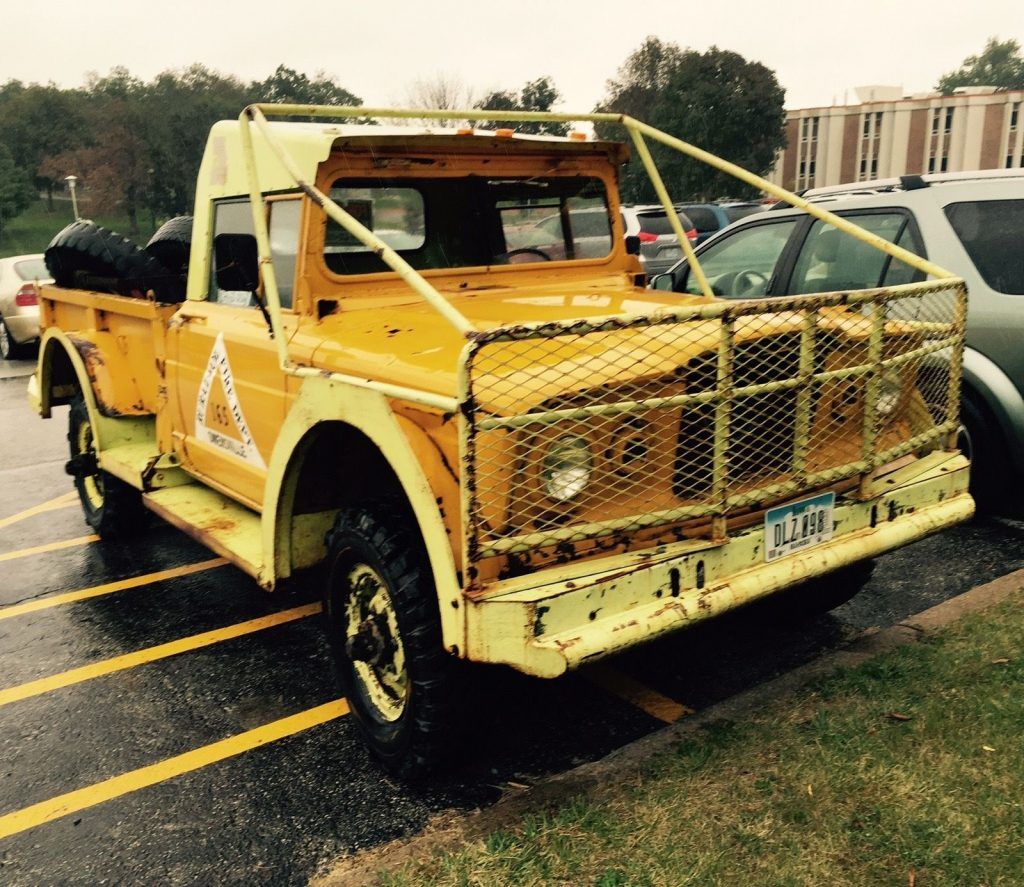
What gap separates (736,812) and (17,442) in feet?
26.7

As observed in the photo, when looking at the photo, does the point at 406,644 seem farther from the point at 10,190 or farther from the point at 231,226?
the point at 10,190

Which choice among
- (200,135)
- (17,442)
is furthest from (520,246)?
(200,135)

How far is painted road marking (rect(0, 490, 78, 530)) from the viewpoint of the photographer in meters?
6.47

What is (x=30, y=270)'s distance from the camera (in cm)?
1398

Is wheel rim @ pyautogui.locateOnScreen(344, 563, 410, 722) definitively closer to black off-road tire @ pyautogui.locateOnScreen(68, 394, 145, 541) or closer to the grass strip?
the grass strip

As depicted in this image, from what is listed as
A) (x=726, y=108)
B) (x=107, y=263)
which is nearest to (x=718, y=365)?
(x=107, y=263)

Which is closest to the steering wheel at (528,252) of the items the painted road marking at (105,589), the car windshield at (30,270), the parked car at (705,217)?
the painted road marking at (105,589)

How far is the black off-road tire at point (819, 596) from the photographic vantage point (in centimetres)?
409

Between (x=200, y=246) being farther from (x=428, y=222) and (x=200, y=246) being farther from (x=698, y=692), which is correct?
(x=698, y=692)

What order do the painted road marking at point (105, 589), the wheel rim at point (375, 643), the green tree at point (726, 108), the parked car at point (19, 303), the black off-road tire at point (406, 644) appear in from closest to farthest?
the black off-road tire at point (406, 644)
the wheel rim at point (375, 643)
the painted road marking at point (105, 589)
the parked car at point (19, 303)
the green tree at point (726, 108)

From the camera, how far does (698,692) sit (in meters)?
3.71

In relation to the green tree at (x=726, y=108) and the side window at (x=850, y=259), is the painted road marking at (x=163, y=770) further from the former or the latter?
the green tree at (x=726, y=108)

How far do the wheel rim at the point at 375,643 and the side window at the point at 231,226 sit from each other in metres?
1.49

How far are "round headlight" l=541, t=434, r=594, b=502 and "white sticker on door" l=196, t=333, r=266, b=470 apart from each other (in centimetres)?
164
